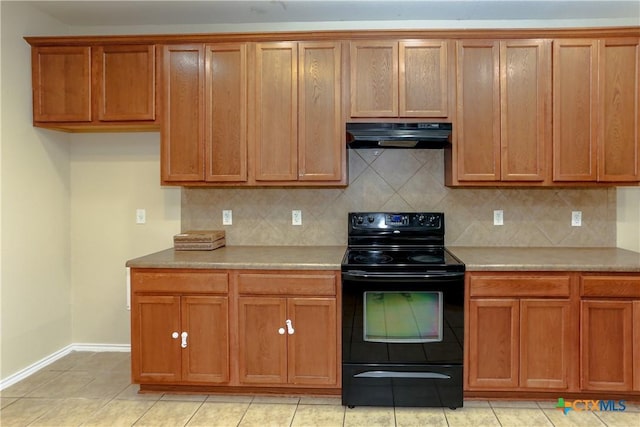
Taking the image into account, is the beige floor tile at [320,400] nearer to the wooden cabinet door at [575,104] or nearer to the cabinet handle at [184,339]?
the cabinet handle at [184,339]

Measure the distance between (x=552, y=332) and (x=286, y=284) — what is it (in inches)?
64.1

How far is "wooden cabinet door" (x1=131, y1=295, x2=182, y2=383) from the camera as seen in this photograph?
2.57 meters

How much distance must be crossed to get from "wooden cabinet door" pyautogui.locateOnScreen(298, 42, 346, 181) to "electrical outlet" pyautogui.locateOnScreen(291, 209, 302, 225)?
0.45 m

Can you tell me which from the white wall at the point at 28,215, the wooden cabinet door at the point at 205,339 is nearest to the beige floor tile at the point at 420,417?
the wooden cabinet door at the point at 205,339

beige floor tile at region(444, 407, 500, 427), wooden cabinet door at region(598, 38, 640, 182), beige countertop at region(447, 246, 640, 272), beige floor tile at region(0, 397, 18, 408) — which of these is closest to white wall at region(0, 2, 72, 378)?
beige floor tile at region(0, 397, 18, 408)

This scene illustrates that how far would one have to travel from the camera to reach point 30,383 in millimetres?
2818

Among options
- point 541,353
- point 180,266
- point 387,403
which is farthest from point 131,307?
point 541,353

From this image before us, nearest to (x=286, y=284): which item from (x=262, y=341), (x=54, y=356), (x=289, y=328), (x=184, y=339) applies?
(x=289, y=328)

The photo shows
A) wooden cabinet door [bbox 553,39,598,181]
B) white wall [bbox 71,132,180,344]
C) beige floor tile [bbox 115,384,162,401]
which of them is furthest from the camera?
white wall [bbox 71,132,180,344]

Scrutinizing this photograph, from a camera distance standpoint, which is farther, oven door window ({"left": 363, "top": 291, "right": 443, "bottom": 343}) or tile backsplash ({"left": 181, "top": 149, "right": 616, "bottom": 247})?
tile backsplash ({"left": 181, "top": 149, "right": 616, "bottom": 247})

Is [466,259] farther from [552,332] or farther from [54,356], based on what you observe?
[54,356]

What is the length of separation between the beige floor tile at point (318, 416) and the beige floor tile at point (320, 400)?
1.3 inches

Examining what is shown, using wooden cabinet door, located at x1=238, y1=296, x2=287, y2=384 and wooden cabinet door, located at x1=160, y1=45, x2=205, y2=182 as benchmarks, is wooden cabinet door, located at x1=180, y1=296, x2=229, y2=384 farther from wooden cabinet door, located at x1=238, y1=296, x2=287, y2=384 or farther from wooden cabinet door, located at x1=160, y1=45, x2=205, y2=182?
wooden cabinet door, located at x1=160, y1=45, x2=205, y2=182

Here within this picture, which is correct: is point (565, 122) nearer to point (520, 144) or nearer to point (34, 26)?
point (520, 144)
